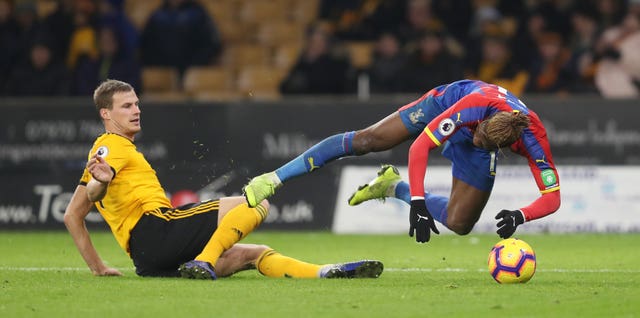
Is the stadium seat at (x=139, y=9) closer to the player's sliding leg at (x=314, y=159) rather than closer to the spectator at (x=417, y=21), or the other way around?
the spectator at (x=417, y=21)

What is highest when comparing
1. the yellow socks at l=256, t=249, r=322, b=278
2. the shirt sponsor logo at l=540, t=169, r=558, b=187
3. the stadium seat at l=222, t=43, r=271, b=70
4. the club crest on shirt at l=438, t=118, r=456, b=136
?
the stadium seat at l=222, t=43, r=271, b=70

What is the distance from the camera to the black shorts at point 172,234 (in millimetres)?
9398

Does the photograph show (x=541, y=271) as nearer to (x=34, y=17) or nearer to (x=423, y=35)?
(x=423, y=35)

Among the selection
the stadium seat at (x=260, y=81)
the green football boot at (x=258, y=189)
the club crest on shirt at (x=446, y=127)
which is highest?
the club crest on shirt at (x=446, y=127)

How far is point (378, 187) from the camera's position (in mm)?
10977

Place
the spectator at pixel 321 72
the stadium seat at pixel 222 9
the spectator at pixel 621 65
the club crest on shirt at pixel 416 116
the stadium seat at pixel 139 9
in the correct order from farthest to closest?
the stadium seat at pixel 139 9
the stadium seat at pixel 222 9
the spectator at pixel 321 72
the spectator at pixel 621 65
the club crest on shirt at pixel 416 116

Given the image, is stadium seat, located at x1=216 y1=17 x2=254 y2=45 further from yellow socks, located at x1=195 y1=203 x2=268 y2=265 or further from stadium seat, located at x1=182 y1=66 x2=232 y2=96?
yellow socks, located at x1=195 y1=203 x2=268 y2=265

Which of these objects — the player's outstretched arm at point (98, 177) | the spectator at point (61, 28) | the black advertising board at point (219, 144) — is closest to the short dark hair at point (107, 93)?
the player's outstretched arm at point (98, 177)

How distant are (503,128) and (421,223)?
915 mm

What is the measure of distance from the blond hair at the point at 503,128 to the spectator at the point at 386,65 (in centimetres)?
847

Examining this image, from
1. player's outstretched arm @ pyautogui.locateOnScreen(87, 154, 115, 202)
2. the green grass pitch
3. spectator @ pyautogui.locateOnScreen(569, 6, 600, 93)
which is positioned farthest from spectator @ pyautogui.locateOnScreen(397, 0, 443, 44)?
player's outstretched arm @ pyautogui.locateOnScreen(87, 154, 115, 202)

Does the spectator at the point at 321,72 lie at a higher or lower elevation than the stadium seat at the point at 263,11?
lower

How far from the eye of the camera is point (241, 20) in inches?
833

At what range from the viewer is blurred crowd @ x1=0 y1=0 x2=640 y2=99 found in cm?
1752
